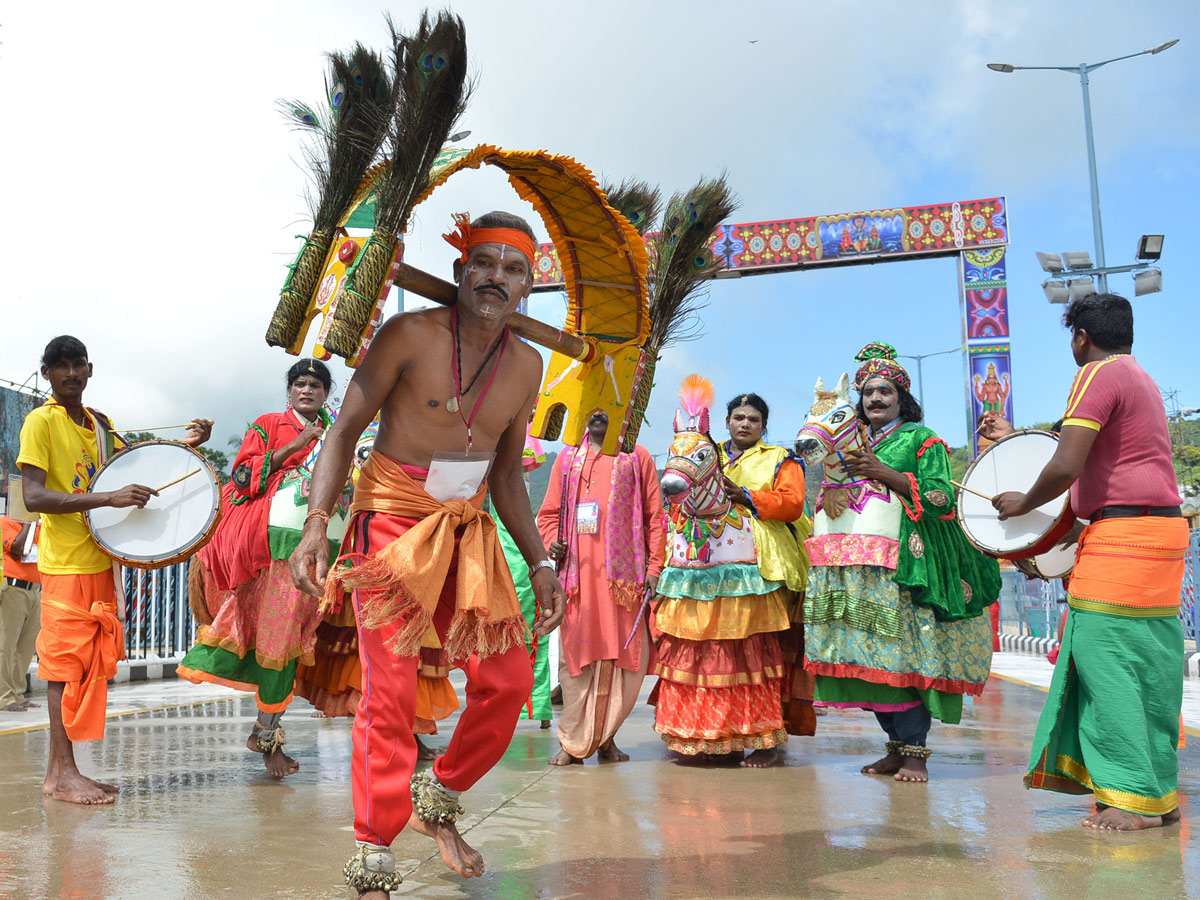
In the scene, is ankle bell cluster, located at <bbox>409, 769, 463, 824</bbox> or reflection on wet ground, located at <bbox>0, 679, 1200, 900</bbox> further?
ankle bell cluster, located at <bbox>409, 769, 463, 824</bbox>

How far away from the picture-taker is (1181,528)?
4.20m

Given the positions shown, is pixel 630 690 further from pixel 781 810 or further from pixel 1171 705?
pixel 1171 705

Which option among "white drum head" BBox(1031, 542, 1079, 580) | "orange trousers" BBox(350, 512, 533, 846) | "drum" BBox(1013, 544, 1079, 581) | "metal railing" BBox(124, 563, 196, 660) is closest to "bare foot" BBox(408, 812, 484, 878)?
"orange trousers" BBox(350, 512, 533, 846)

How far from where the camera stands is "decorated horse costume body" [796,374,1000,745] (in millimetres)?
5219

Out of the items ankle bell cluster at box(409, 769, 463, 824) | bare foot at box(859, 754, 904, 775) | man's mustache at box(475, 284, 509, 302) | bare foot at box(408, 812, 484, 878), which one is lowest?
bare foot at box(859, 754, 904, 775)

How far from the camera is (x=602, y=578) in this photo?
20.3 feet

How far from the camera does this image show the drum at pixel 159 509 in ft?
15.8

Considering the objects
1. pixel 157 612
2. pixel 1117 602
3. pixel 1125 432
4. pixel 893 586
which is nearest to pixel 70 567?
pixel 893 586

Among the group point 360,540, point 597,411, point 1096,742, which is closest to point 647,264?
point 597,411

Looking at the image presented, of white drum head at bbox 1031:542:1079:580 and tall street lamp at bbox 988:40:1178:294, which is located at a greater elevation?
tall street lamp at bbox 988:40:1178:294

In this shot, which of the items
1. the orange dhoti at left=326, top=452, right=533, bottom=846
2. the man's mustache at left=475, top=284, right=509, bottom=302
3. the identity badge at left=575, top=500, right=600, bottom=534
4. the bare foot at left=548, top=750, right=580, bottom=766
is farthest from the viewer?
the identity badge at left=575, top=500, right=600, bottom=534

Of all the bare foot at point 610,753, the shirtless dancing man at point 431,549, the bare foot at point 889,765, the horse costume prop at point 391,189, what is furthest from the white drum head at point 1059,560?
the shirtless dancing man at point 431,549

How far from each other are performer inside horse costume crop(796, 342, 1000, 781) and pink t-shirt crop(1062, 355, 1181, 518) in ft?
3.43

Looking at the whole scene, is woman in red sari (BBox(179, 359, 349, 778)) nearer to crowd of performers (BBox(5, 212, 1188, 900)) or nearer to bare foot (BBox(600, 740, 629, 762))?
crowd of performers (BBox(5, 212, 1188, 900))
